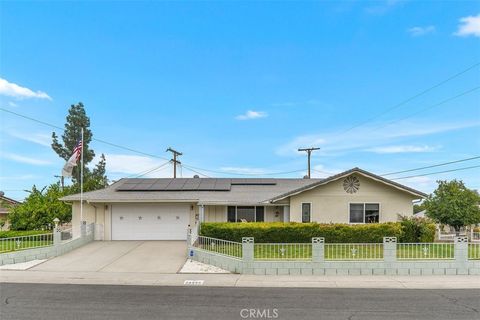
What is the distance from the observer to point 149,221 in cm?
2456

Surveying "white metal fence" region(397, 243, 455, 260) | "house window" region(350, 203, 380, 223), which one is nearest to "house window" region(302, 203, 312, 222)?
"house window" region(350, 203, 380, 223)

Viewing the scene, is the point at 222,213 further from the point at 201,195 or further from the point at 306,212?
the point at 306,212

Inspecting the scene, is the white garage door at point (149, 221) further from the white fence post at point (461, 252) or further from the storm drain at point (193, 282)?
the white fence post at point (461, 252)

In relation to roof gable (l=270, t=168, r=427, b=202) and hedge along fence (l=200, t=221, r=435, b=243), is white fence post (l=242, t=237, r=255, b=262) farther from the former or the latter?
roof gable (l=270, t=168, r=427, b=202)

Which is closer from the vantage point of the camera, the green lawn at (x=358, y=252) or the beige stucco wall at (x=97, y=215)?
the green lawn at (x=358, y=252)

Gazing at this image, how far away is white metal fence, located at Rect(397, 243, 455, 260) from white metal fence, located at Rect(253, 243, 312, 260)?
3161 mm

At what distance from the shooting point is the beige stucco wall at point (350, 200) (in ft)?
72.7

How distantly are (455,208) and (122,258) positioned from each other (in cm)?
2888

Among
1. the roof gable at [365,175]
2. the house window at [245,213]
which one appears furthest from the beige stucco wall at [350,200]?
the house window at [245,213]

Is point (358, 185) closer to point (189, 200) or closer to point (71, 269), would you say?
point (189, 200)

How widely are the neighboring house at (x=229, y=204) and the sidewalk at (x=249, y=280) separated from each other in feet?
21.6

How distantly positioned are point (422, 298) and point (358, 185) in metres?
11.8

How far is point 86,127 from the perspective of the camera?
49.1 m

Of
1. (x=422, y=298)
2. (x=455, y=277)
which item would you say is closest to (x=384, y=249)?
(x=455, y=277)
